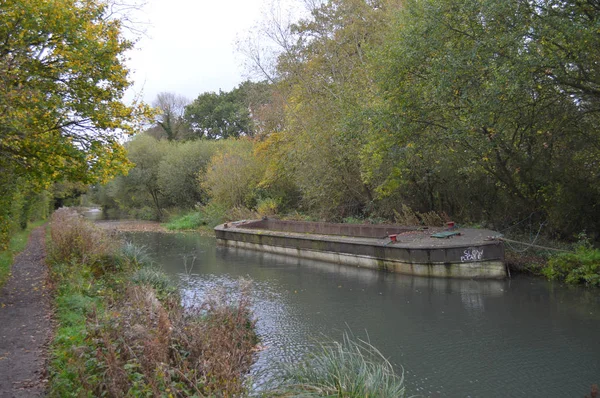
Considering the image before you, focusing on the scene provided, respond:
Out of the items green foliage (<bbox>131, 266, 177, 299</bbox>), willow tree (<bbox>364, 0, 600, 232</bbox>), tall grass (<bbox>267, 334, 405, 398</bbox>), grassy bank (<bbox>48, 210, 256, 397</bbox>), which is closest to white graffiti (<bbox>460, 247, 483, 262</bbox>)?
willow tree (<bbox>364, 0, 600, 232</bbox>)

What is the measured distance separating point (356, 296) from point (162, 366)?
24.9 feet

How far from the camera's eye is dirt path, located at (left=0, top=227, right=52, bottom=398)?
4.94m

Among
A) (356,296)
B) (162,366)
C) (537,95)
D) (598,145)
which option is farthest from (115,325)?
(598,145)

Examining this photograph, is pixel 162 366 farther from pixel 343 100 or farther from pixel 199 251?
pixel 199 251

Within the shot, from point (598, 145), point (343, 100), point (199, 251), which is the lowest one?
point (199, 251)

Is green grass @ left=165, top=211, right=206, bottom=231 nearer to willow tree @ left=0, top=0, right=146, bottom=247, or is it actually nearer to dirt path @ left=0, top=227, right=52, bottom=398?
dirt path @ left=0, top=227, right=52, bottom=398

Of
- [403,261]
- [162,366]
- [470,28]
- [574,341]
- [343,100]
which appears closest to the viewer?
[162,366]

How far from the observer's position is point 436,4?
11.6 meters

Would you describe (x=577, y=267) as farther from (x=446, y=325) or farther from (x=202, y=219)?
(x=202, y=219)

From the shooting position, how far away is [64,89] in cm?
922

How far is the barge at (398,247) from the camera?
12.3 metres

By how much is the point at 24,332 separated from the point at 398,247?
1003 cm

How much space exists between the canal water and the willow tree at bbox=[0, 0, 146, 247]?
378cm

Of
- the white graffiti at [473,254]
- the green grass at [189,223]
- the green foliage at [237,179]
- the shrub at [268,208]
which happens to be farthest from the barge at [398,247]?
the green grass at [189,223]
